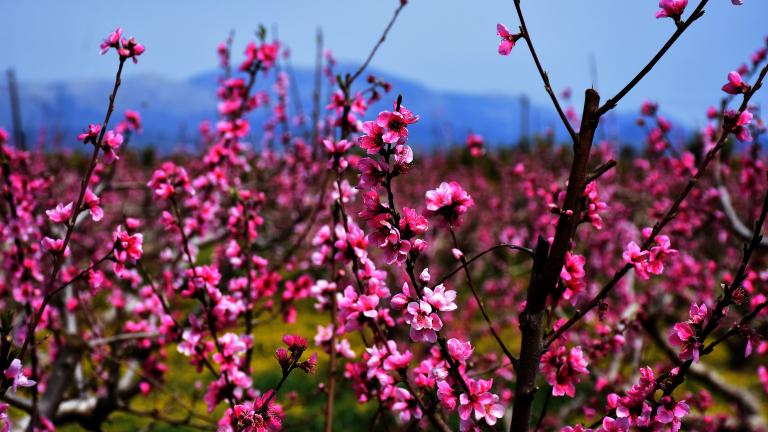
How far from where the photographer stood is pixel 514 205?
13.2m

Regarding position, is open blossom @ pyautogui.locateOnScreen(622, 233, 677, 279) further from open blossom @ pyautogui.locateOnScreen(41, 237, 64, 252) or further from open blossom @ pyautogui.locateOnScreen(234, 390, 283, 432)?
Result: open blossom @ pyautogui.locateOnScreen(41, 237, 64, 252)

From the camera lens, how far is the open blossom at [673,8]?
1.43 metres

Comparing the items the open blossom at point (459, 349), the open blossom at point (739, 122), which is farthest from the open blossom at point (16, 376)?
the open blossom at point (739, 122)

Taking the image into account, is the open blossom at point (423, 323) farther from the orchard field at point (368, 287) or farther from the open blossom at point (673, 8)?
the open blossom at point (673, 8)

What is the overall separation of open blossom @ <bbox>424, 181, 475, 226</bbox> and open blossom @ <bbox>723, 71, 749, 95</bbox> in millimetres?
996

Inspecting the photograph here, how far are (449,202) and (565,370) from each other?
2.41 feet

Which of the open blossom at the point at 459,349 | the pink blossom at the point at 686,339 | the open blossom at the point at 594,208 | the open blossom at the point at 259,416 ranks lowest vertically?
the open blossom at the point at 259,416

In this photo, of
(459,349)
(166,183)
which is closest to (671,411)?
(459,349)

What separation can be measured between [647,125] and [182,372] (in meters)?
7.13

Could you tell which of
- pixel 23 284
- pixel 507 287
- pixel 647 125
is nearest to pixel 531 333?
pixel 23 284

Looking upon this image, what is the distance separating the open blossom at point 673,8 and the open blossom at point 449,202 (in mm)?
760

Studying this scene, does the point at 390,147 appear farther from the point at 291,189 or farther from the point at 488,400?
the point at 291,189

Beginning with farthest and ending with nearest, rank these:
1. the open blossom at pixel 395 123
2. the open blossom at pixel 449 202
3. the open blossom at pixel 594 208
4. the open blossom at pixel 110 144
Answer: the open blossom at pixel 110 144 → the open blossom at pixel 594 208 → the open blossom at pixel 449 202 → the open blossom at pixel 395 123

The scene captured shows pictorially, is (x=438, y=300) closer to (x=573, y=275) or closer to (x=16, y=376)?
(x=573, y=275)
